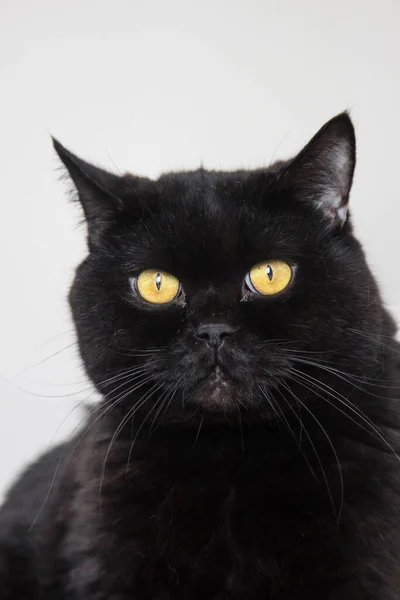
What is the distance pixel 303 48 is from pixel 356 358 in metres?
1.09

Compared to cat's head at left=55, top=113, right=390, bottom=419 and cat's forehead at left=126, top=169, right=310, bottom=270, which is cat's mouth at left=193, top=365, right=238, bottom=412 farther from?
cat's forehead at left=126, top=169, right=310, bottom=270

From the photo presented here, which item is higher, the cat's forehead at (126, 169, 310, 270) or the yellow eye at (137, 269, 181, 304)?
the cat's forehead at (126, 169, 310, 270)

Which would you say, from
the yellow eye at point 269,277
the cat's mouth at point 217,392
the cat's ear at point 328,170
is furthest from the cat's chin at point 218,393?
the cat's ear at point 328,170

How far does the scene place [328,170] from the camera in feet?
3.37

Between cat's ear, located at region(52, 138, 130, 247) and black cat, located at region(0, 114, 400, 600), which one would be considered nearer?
black cat, located at region(0, 114, 400, 600)

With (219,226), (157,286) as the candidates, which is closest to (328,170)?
(219,226)

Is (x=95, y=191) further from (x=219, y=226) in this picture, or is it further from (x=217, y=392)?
(x=217, y=392)

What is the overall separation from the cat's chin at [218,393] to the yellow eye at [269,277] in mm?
135

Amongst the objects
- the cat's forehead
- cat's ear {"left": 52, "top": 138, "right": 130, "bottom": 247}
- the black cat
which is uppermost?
cat's ear {"left": 52, "top": 138, "right": 130, "bottom": 247}

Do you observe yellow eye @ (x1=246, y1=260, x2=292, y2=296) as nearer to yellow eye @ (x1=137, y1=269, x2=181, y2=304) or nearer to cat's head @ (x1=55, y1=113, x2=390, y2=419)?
cat's head @ (x1=55, y1=113, x2=390, y2=419)

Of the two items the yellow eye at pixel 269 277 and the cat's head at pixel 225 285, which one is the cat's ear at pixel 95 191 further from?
the yellow eye at pixel 269 277

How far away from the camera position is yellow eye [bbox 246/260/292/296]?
966 millimetres

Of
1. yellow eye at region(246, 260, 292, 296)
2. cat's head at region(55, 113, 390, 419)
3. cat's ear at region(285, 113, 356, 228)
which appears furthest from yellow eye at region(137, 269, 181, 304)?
cat's ear at region(285, 113, 356, 228)

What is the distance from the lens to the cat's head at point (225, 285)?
93cm
